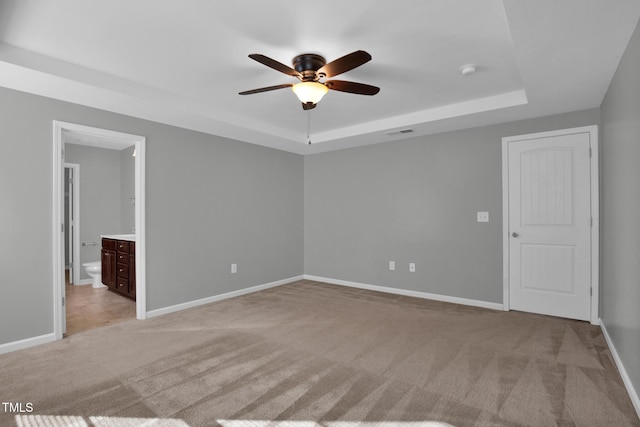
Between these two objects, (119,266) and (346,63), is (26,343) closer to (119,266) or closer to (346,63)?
(119,266)

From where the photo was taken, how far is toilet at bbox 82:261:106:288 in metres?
5.25

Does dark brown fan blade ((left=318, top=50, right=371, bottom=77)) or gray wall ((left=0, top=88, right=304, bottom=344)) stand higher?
dark brown fan blade ((left=318, top=50, right=371, bottom=77))

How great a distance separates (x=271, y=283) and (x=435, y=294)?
2415 millimetres

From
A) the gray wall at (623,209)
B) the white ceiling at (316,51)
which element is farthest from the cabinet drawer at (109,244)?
the gray wall at (623,209)

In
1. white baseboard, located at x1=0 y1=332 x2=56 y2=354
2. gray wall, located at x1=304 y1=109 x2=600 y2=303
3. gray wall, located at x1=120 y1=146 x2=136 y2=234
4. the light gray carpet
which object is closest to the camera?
the light gray carpet

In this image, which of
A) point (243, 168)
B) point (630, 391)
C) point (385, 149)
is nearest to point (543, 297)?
point (630, 391)

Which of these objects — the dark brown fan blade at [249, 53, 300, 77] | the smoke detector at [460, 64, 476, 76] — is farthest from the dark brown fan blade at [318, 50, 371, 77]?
the smoke detector at [460, 64, 476, 76]

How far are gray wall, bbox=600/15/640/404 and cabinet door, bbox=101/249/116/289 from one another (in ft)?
18.3

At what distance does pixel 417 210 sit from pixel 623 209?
2.43 m

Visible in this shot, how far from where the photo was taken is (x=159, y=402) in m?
2.05

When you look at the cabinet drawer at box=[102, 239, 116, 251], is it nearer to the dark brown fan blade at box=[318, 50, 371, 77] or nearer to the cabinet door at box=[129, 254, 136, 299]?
the cabinet door at box=[129, 254, 136, 299]

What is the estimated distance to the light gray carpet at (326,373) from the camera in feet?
6.30

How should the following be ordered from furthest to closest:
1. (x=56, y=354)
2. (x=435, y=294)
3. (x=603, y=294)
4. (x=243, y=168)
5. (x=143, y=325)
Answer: (x=243, y=168), (x=435, y=294), (x=143, y=325), (x=603, y=294), (x=56, y=354)

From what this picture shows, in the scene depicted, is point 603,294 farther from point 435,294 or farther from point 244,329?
point 244,329
